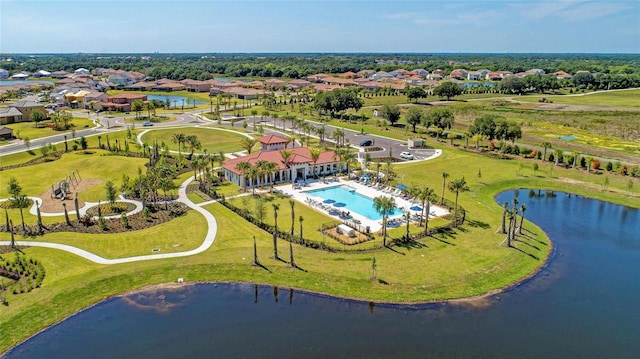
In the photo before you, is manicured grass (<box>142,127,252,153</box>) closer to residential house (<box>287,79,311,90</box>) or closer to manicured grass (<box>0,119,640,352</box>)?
manicured grass (<box>0,119,640,352</box>)

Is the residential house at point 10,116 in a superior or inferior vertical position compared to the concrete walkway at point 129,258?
superior

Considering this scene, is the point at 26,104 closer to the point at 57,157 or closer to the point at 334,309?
the point at 57,157

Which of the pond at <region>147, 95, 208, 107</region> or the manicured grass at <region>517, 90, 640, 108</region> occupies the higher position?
the manicured grass at <region>517, 90, 640, 108</region>

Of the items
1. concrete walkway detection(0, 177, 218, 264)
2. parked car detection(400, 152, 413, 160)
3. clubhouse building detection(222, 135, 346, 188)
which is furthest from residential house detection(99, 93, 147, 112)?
concrete walkway detection(0, 177, 218, 264)

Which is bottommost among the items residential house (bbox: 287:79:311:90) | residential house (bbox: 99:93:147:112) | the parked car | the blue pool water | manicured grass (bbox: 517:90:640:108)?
the blue pool water

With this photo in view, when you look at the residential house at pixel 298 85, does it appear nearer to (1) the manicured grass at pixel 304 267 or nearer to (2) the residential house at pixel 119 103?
(2) the residential house at pixel 119 103

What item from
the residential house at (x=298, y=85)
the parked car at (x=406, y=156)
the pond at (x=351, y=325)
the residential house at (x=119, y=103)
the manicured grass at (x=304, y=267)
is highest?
the residential house at (x=298, y=85)

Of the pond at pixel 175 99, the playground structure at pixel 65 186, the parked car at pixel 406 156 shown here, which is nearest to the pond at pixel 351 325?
the playground structure at pixel 65 186
